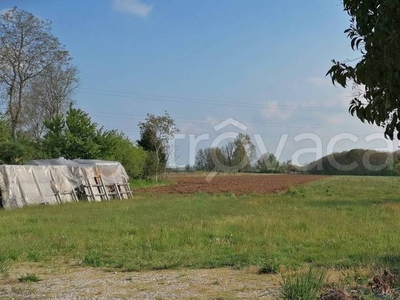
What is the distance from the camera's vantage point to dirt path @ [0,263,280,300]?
5.19 meters

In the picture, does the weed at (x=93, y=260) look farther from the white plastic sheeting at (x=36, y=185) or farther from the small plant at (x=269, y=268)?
the white plastic sheeting at (x=36, y=185)

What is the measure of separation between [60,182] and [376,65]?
2112 centimetres

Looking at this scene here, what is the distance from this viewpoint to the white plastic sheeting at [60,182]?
19281 millimetres

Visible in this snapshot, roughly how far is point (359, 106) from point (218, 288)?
10.6 feet

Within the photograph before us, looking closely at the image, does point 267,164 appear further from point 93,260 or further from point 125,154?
point 93,260

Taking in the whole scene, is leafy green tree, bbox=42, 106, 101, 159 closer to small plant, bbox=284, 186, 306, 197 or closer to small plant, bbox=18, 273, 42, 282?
small plant, bbox=284, 186, 306, 197

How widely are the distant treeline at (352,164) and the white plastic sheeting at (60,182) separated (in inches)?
1870

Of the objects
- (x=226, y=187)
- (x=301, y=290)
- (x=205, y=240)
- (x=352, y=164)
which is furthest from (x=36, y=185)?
(x=352, y=164)

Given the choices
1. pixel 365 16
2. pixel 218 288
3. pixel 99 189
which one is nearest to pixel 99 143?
pixel 99 189

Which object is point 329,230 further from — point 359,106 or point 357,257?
point 359,106

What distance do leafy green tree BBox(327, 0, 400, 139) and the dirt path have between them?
2703 mm

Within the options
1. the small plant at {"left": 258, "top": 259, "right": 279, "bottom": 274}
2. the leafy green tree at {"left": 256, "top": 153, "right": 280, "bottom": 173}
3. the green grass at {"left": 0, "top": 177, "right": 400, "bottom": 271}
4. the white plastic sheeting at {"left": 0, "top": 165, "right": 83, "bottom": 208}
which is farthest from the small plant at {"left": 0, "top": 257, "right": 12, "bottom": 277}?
the leafy green tree at {"left": 256, "top": 153, "right": 280, "bottom": 173}

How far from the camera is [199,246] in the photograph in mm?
8766

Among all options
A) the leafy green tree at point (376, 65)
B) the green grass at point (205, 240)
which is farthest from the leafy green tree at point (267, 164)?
the leafy green tree at point (376, 65)
